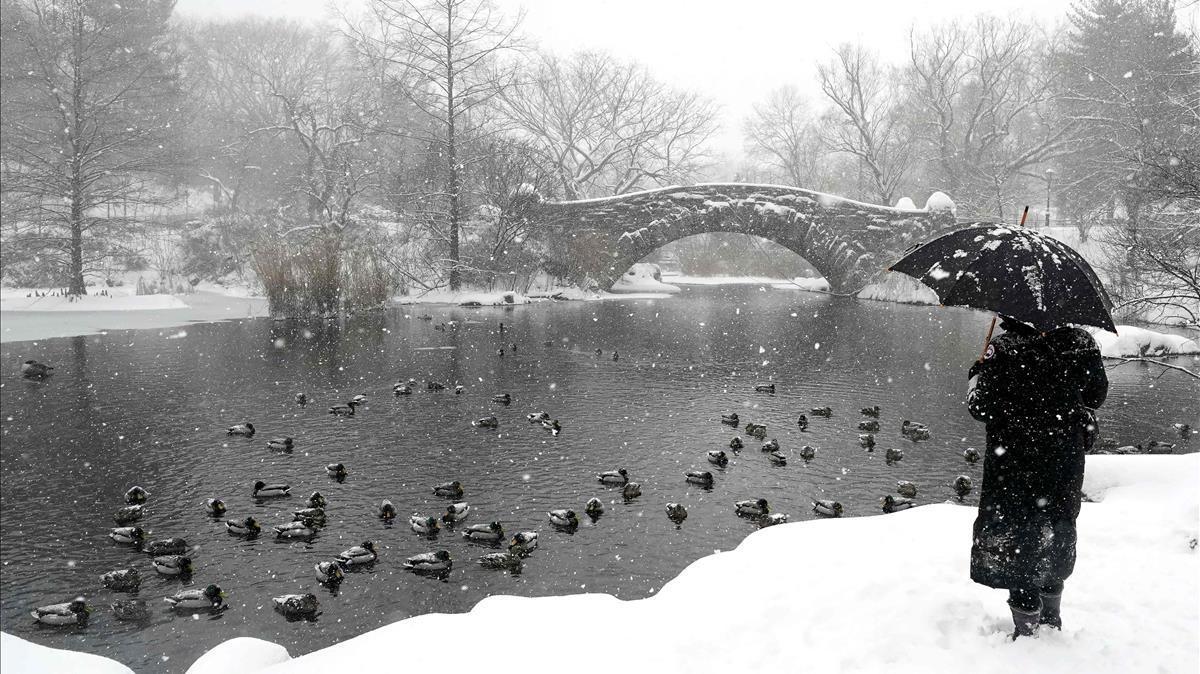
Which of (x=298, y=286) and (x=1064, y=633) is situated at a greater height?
(x=298, y=286)

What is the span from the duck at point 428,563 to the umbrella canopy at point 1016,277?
4820 millimetres

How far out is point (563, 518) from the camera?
7828 millimetres

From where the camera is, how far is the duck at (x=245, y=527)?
7.57 m

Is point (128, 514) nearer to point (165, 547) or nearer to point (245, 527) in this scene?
point (165, 547)

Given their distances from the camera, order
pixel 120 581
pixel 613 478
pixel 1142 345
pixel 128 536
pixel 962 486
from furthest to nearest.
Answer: pixel 1142 345, pixel 613 478, pixel 962 486, pixel 128 536, pixel 120 581

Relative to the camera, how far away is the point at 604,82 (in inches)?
2132

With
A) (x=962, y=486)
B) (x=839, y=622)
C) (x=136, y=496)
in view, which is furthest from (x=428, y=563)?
(x=962, y=486)

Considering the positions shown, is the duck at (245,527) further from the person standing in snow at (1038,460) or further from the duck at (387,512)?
the person standing in snow at (1038,460)

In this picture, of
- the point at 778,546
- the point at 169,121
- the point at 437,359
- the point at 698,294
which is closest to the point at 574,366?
the point at 437,359

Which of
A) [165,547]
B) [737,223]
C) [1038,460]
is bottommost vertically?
[165,547]

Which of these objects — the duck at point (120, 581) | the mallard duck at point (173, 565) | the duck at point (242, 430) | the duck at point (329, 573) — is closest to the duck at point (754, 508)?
the duck at point (329, 573)

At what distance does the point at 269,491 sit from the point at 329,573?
8.46 feet

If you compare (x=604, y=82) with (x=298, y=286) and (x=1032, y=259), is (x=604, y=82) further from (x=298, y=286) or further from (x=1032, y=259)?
(x=1032, y=259)

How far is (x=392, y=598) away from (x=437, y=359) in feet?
40.3
